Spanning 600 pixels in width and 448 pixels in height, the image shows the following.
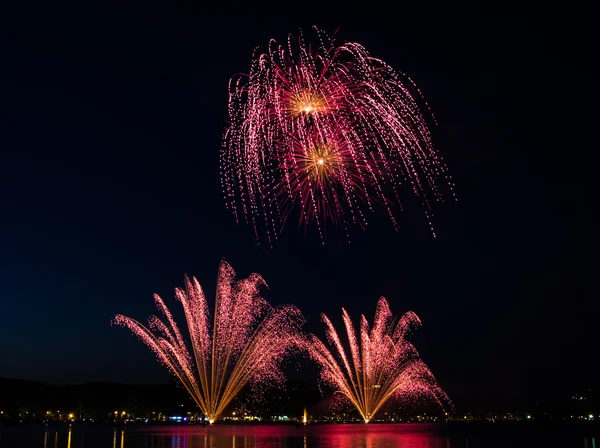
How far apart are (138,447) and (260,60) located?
92.5ft

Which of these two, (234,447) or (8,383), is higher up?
(8,383)

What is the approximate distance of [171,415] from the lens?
19675cm

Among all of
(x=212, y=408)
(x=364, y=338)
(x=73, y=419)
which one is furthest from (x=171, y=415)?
(x=364, y=338)

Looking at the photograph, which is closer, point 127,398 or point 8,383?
point 8,383

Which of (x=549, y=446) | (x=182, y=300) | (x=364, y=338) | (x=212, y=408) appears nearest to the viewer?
(x=182, y=300)

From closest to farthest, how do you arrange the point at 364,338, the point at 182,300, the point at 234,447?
1. the point at 234,447
2. the point at 182,300
3. the point at 364,338

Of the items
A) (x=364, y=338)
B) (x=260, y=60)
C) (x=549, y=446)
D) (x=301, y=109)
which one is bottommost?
(x=549, y=446)

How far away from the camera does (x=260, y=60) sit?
1120 inches

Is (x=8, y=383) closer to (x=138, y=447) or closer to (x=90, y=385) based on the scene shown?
(x=90, y=385)

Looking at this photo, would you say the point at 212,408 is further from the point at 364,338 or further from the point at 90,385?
the point at 90,385

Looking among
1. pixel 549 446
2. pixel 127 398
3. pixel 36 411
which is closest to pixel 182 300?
pixel 549 446

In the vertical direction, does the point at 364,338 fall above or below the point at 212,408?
above

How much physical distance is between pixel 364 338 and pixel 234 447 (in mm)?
18899

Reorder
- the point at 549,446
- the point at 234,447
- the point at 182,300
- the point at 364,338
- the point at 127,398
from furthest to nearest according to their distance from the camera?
the point at 127,398
the point at 364,338
the point at 549,446
the point at 182,300
the point at 234,447
